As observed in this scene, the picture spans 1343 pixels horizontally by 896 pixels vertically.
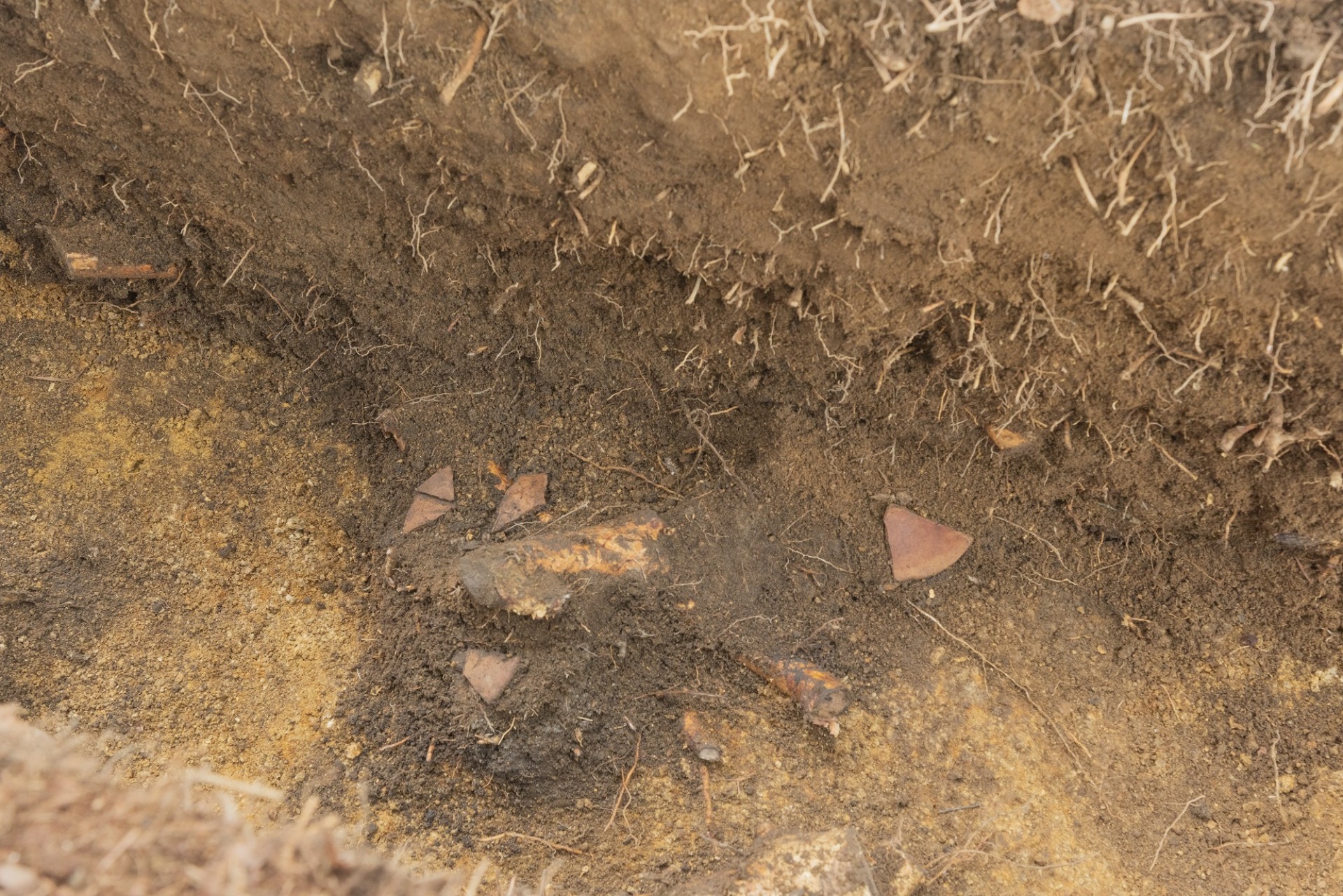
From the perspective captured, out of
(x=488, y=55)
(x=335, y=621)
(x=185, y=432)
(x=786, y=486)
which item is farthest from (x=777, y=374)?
(x=185, y=432)

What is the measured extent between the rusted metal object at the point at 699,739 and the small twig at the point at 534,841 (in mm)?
385

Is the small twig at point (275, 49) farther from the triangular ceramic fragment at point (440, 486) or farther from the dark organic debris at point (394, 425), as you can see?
the triangular ceramic fragment at point (440, 486)

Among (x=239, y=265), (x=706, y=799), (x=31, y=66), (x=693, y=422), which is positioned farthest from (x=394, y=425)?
(x=706, y=799)

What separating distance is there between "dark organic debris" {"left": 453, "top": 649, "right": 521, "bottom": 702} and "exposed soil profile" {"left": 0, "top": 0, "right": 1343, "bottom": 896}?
0.02 meters

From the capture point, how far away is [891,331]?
2156 millimetres

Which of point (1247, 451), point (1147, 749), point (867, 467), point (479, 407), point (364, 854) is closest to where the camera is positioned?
point (364, 854)

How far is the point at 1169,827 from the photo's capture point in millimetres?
2186

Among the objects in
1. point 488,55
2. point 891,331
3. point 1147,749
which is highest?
point 488,55

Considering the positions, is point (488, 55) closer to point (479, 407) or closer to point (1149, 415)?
point (479, 407)

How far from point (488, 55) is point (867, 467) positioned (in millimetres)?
1460

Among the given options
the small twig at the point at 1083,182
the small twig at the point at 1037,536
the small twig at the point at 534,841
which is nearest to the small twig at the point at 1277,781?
the small twig at the point at 1037,536

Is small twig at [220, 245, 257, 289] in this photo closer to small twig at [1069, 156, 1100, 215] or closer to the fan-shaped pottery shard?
the fan-shaped pottery shard

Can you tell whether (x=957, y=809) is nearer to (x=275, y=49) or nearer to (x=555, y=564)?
(x=555, y=564)

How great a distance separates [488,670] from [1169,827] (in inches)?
71.6
